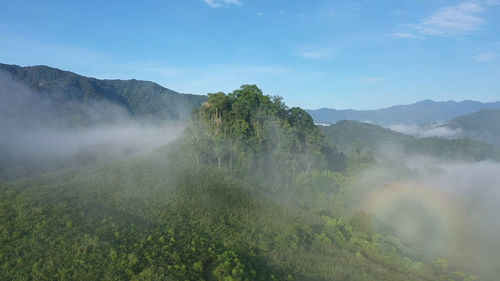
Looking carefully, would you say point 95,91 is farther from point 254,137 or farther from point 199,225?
point 199,225

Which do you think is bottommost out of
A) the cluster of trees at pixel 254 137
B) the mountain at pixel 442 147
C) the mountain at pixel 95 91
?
the mountain at pixel 442 147

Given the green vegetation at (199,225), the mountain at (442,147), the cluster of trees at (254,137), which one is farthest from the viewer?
the mountain at (442,147)

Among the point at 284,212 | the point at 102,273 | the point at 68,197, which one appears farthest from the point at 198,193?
the point at 102,273

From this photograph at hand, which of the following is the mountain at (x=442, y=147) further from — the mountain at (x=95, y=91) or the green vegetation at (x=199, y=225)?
the mountain at (x=95, y=91)

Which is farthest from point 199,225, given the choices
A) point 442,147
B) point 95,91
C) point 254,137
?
point 442,147

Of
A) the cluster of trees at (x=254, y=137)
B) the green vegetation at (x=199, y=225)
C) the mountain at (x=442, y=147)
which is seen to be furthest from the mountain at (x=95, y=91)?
the mountain at (x=442, y=147)
